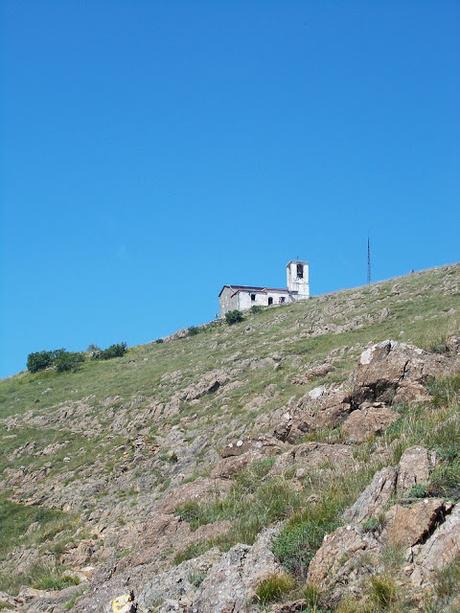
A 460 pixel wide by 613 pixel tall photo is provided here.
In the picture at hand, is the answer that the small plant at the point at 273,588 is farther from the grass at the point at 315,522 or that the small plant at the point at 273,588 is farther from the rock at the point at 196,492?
the rock at the point at 196,492

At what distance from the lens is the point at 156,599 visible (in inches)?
262

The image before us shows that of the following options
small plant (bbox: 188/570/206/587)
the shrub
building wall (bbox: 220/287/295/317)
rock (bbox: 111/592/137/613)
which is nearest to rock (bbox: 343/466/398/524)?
small plant (bbox: 188/570/206/587)

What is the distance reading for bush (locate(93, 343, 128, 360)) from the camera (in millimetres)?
55531

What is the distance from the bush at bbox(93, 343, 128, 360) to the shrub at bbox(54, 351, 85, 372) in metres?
1.54

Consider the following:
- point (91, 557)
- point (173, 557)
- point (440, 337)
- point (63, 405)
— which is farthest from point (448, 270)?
point (173, 557)

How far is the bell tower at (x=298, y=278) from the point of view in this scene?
220 feet

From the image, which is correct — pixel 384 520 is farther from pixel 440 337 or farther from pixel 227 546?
pixel 440 337

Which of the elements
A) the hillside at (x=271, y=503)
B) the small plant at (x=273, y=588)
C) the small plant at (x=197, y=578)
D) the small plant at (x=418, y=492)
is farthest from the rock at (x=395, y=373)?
the small plant at (x=273, y=588)

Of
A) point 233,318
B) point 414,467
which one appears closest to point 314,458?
point 414,467

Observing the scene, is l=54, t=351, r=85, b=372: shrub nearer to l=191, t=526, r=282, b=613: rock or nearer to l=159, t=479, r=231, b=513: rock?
l=159, t=479, r=231, b=513: rock

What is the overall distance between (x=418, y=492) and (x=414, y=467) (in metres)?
0.54

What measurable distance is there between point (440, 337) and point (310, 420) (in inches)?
128

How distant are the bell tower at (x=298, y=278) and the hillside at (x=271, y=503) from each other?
4083 cm

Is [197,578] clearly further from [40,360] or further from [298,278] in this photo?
[298,278]
